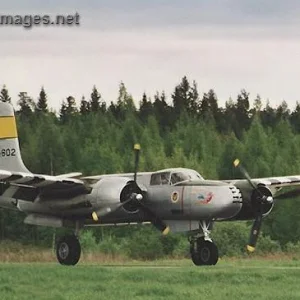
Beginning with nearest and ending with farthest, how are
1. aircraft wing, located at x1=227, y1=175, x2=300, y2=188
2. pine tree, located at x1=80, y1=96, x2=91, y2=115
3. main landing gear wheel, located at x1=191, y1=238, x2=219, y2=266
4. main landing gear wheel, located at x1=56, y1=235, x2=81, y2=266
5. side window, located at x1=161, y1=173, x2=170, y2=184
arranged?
main landing gear wheel, located at x1=191, y1=238, x2=219, y2=266 → side window, located at x1=161, y1=173, x2=170, y2=184 → aircraft wing, located at x1=227, y1=175, x2=300, y2=188 → main landing gear wheel, located at x1=56, y1=235, x2=81, y2=266 → pine tree, located at x1=80, y1=96, x2=91, y2=115

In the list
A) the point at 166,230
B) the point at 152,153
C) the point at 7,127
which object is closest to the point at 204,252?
the point at 166,230

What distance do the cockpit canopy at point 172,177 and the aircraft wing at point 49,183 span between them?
94.9 inches

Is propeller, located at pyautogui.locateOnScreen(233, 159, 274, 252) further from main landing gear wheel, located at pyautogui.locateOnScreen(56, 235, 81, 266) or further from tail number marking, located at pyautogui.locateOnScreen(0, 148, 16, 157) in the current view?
tail number marking, located at pyautogui.locateOnScreen(0, 148, 16, 157)

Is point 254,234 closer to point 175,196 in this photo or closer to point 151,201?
point 175,196

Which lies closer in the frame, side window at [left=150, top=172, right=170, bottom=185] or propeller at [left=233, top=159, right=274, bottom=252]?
propeller at [left=233, top=159, right=274, bottom=252]

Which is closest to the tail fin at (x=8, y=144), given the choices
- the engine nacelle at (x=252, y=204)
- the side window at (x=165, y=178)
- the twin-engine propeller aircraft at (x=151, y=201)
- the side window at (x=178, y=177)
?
the twin-engine propeller aircraft at (x=151, y=201)

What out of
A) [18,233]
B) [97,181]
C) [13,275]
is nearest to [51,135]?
[18,233]

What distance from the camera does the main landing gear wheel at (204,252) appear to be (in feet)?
130

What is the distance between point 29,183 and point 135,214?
3863 mm

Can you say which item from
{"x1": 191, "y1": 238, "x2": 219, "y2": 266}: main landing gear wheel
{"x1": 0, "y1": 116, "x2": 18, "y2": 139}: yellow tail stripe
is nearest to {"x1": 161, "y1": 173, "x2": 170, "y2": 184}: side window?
{"x1": 191, "y1": 238, "x2": 219, "y2": 266}: main landing gear wheel

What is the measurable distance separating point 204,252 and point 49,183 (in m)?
5.93

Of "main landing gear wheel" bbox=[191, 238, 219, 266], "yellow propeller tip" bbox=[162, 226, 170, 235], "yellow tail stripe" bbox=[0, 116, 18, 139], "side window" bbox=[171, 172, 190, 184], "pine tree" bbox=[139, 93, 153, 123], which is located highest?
"pine tree" bbox=[139, 93, 153, 123]

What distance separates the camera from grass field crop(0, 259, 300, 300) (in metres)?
26.6

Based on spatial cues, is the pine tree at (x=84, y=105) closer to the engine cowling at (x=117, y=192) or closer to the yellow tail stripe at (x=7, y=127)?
the yellow tail stripe at (x=7, y=127)
